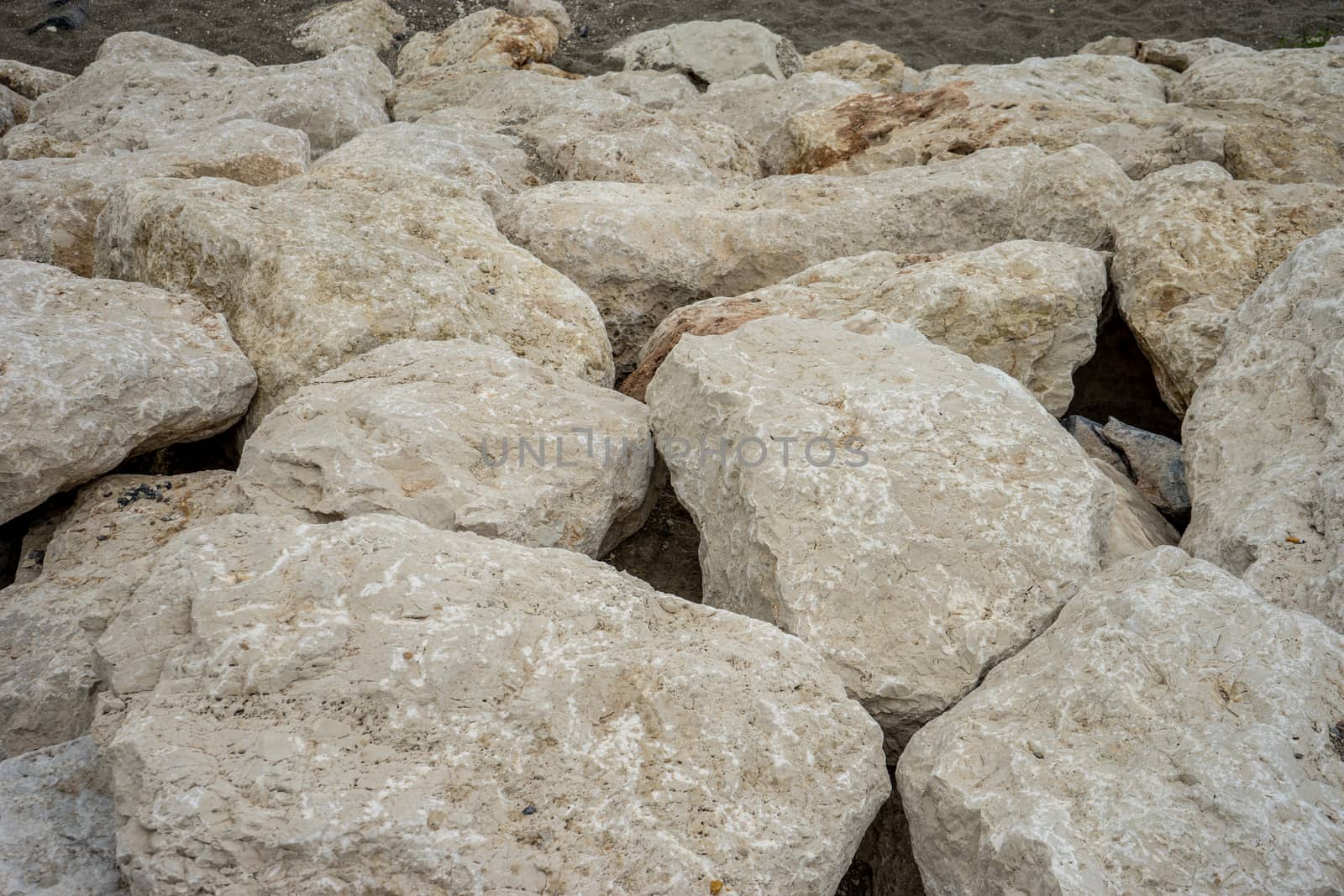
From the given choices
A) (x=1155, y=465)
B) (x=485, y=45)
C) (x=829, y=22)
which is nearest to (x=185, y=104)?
(x=485, y=45)

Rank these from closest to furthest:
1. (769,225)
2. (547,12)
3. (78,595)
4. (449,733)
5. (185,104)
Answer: (449,733)
(78,595)
(769,225)
(185,104)
(547,12)

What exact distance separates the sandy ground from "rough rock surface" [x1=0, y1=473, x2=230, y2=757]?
6.26 m

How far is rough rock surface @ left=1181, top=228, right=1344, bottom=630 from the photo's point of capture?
99.9 inches

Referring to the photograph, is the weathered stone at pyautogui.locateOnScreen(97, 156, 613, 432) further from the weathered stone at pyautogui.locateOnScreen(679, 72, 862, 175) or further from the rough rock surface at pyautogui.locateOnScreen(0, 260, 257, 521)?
the weathered stone at pyautogui.locateOnScreen(679, 72, 862, 175)

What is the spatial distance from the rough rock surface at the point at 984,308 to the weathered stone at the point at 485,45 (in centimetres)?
Result: 468

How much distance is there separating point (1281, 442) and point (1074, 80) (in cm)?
466

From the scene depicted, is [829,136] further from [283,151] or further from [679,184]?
[283,151]

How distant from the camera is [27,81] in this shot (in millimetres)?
7051

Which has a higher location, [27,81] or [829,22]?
[829,22]

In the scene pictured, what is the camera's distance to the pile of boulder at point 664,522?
1917 mm

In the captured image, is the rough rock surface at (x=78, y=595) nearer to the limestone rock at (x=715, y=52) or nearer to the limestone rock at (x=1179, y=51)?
the limestone rock at (x=715, y=52)

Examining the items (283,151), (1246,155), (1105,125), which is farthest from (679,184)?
(1246,155)

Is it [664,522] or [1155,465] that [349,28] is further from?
[1155,465]

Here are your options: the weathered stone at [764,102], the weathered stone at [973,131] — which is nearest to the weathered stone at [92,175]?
the weathered stone at [764,102]
